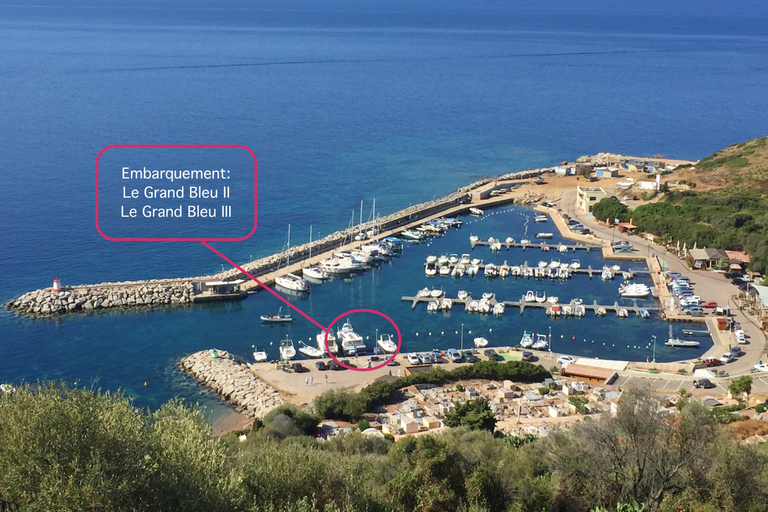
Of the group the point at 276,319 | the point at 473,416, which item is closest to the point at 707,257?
the point at 276,319

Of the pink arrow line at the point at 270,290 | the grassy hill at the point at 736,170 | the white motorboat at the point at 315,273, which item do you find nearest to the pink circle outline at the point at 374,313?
the pink arrow line at the point at 270,290

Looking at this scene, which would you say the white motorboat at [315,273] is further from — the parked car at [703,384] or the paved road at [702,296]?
the parked car at [703,384]

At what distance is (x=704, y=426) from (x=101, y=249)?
1367 inches

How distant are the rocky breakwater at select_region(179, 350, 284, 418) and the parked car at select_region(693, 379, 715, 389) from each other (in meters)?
13.7

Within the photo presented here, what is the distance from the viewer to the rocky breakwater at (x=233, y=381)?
1022 inches

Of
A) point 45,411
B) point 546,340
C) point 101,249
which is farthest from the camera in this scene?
point 101,249

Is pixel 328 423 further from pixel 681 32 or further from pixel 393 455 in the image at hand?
pixel 681 32

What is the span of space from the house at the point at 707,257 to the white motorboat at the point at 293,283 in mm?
19188

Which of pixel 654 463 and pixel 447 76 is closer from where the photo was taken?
pixel 654 463

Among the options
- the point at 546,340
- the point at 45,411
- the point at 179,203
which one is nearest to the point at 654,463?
the point at 45,411

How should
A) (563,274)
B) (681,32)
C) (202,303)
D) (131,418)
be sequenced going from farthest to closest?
1. (681,32)
2. (563,274)
3. (202,303)
4. (131,418)

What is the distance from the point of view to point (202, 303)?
36.2 metres

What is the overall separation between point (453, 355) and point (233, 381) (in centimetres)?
806

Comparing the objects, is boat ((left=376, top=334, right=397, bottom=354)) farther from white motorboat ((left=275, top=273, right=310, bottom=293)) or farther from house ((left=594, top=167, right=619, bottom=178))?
house ((left=594, top=167, right=619, bottom=178))
